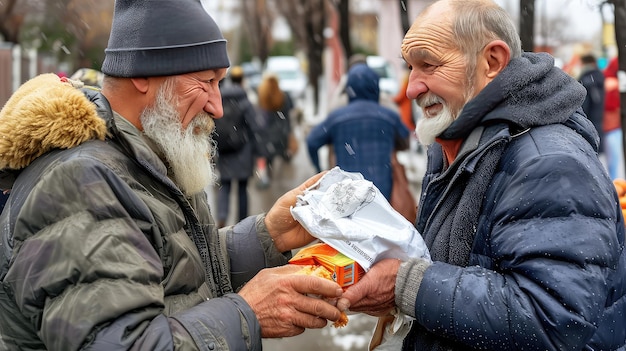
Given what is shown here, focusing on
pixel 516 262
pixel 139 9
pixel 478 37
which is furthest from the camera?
pixel 478 37

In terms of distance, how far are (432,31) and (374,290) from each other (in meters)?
0.94

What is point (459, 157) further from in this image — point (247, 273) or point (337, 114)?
point (337, 114)

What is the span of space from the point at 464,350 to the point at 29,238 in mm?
1392

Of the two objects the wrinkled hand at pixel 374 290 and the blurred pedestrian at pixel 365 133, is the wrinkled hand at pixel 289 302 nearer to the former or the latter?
the wrinkled hand at pixel 374 290

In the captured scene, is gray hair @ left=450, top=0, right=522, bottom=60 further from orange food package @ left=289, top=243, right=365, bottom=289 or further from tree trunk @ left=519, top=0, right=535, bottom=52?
tree trunk @ left=519, top=0, right=535, bottom=52

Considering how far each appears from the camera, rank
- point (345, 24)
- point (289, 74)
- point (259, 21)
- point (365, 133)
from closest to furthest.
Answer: point (365, 133) < point (345, 24) < point (259, 21) < point (289, 74)

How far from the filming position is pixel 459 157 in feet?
8.13

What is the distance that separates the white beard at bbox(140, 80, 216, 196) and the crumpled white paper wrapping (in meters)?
0.38

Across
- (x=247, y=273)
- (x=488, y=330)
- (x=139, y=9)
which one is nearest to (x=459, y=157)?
(x=488, y=330)

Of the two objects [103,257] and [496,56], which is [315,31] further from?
[103,257]

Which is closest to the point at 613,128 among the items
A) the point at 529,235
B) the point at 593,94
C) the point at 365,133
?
the point at 593,94

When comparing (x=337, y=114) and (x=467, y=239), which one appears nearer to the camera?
(x=467, y=239)

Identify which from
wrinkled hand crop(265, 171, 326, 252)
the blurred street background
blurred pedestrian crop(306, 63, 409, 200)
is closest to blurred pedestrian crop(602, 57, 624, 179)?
the blurred street background

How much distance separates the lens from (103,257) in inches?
77.0
